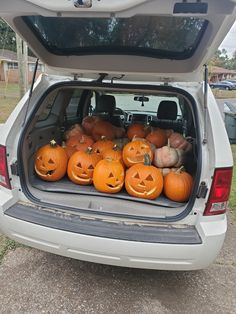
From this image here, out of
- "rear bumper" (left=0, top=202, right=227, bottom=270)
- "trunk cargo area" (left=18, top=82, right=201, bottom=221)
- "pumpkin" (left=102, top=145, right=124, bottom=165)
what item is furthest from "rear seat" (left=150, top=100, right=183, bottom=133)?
"rear bumper" (left=0, top=202, right=227, bottom=270)

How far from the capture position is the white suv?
7.04 ft

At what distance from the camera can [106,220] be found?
2375 mm

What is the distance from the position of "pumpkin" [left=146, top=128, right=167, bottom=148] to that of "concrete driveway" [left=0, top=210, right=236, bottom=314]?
1190 millimetres

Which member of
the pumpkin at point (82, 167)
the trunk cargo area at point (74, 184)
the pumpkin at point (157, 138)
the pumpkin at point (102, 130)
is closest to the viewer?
the trunk cargo area at point (74, 184)

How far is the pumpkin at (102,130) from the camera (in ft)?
11.5

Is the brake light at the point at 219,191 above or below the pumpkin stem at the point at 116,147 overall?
above

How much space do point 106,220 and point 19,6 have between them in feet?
4.79

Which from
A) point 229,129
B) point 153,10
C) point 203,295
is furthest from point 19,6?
point 229,129

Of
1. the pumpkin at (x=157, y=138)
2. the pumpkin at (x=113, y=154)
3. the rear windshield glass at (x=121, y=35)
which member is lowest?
the pumpkin at (x=113, y=154)

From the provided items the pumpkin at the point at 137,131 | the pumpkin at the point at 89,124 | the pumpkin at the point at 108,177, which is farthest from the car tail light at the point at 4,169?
the pumpkin at the point at 137,131

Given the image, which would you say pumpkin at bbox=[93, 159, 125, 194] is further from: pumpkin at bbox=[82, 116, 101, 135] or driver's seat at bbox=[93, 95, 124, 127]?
driver's seat at bbox=[93, 95, 124, 127]

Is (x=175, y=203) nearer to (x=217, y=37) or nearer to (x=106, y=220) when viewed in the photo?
(x=106, y=220)

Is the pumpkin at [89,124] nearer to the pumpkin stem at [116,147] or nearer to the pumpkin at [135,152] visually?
the pumpkin stem at [116,147]

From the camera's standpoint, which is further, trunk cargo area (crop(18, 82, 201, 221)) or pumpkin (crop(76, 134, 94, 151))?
pumpkin (crop(76, 134, 94, 151))
